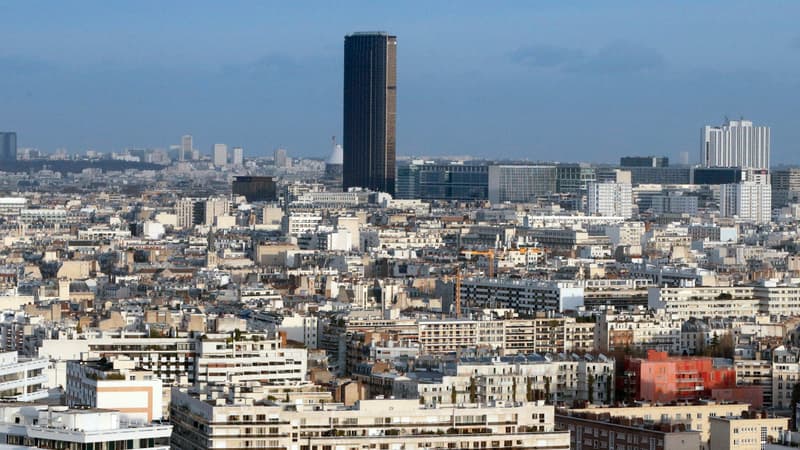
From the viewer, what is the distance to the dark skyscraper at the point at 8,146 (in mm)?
187250

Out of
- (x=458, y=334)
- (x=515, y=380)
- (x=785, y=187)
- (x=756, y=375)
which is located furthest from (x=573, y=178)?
(x=515, y=380)

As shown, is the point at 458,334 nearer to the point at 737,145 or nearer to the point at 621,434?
the point at 621,434

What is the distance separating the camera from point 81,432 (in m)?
24.0

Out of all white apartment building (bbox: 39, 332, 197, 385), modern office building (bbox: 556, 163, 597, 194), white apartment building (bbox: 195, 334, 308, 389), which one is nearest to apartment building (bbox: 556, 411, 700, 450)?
white apartment building (bbox: 195, 334, 308, 389)

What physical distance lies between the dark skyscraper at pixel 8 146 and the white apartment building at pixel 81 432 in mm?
163184

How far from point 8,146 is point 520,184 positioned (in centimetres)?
5543

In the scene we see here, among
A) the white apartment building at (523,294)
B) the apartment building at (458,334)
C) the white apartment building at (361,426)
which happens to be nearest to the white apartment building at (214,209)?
the white apartment building at (523,294)

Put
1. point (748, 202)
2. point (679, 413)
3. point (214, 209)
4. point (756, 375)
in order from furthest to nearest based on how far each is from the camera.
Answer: point (748, 202)
point (214, 209)
point (756, 375)
point (679, 413)

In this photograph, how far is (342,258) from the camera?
80688mm

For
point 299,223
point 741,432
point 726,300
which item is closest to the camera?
point 741,432

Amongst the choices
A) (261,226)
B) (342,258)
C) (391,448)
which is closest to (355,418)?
(391,448)

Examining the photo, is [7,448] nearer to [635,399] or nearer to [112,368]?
[112,368]

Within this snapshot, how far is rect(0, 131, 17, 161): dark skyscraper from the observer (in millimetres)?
187250

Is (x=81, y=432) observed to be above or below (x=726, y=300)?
below
